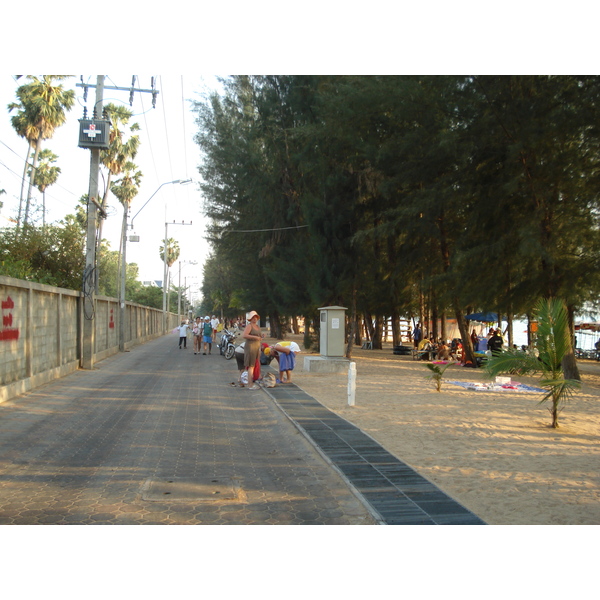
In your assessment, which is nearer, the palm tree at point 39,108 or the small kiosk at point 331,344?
the small kiosk at point 331,344

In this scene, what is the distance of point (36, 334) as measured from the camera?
14820 millimetres

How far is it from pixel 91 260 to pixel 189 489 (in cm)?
1537

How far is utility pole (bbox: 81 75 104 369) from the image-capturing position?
20.0 metres

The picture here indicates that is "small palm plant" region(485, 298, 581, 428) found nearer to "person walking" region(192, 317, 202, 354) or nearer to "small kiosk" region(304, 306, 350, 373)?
"small kiosk" region(304, 306, 350, 373)

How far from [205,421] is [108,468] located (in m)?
3.42

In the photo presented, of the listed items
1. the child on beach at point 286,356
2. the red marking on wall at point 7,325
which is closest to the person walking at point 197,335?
the child on beach at point 286,356

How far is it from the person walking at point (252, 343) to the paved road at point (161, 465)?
173 cm

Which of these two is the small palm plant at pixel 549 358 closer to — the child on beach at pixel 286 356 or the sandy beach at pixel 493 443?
the sandy beach at pixel 493 443

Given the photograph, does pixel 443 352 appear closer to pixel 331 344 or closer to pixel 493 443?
pixel 331 344

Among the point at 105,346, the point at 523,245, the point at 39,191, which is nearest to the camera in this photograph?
the point at 523,245

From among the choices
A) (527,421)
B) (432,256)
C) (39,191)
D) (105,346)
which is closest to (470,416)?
(527,421)

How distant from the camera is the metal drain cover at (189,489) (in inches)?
237

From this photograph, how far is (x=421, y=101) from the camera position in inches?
764

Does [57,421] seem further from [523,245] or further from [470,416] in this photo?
[523,245]
